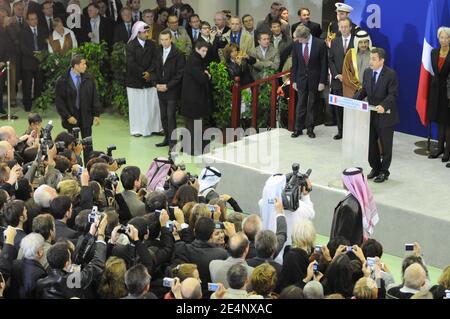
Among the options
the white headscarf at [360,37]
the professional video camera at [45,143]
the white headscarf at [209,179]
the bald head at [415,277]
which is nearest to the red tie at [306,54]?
the white headscarf at [360,37]

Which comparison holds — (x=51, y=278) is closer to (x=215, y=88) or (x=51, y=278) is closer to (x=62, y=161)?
(x=62, y=161)

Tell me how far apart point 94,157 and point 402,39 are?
14.2 feet

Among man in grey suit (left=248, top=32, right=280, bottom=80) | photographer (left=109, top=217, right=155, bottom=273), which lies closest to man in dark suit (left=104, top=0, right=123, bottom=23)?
man in grey suit (left=248, top=32, right=280, bottom=80)

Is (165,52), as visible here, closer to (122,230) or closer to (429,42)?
(429,42)

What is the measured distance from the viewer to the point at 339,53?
1205cm

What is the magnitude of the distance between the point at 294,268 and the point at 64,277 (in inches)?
66.8

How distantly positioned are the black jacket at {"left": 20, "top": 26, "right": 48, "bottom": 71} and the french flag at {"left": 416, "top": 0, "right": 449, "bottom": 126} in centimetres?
658

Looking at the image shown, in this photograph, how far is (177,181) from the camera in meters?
9.23

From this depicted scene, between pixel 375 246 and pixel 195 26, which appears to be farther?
pixel 195 26

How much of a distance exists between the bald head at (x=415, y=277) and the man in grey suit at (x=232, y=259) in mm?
1176

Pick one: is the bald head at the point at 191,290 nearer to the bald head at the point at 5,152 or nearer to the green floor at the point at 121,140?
the bald head at the point at 5,152

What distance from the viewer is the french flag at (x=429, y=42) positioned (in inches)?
448

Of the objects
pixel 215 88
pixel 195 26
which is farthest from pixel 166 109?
pixel 195 26

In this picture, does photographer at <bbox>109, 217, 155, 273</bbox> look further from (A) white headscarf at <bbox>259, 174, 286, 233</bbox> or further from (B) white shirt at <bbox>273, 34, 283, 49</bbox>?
(B) white shirt at <bbox>273, 34, 283, 49</bbox>
